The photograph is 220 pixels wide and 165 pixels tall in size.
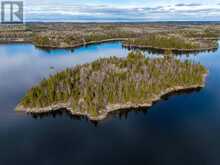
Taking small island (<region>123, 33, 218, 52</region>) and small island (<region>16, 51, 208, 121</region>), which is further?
small island (<region>123, 33, 218, 52</region>)

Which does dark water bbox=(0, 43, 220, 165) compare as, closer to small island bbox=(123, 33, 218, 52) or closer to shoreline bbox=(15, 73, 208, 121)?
shoreline bbox=(15, 73, 208, 121)

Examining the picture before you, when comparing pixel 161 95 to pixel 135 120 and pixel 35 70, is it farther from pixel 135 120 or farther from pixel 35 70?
pixel 35 70

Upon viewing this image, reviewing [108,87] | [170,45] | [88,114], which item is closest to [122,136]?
[88,114]

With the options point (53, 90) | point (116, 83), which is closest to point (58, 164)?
point (53, 90)

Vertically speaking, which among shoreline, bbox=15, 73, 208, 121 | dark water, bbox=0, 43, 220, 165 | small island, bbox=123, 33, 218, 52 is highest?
small island, bbox=123, 33, 218, 52

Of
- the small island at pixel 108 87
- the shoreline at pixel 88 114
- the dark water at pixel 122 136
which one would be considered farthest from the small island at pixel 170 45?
the shoreline at pixel 88 114

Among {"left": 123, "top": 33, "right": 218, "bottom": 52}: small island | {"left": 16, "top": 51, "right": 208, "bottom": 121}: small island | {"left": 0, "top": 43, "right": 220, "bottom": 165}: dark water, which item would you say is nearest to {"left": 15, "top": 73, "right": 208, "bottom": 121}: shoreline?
{"left": 16, "top": 51, "right": 208, "bottom": 121}: small island

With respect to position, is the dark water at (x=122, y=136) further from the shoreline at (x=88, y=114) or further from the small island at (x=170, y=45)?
the small island at (x=170, y=45)
